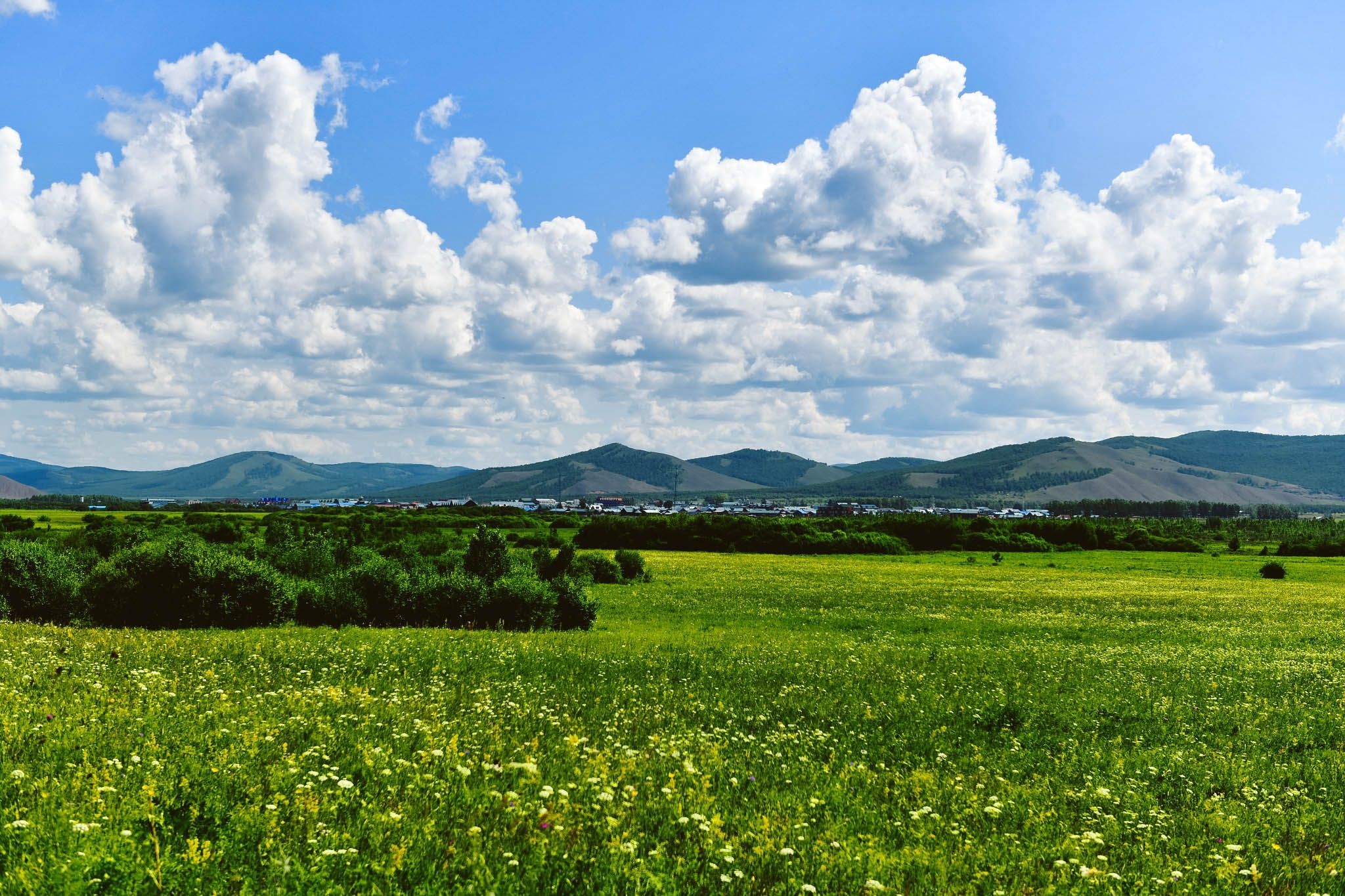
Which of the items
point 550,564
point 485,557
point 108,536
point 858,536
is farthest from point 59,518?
point 485,557

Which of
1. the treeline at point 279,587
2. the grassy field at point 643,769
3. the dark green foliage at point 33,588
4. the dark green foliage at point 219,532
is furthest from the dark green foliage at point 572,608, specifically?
the dark green foliage at point 219,532

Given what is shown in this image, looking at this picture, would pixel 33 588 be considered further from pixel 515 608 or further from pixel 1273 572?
pixel 1273 572

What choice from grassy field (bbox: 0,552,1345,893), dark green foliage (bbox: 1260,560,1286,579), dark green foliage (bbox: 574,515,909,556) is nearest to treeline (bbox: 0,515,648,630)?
grassy field (bbox: 0,552,1345,893)

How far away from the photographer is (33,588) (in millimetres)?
36469

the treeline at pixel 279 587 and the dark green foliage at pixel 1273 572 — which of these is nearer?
the treeline at pixel 279 587

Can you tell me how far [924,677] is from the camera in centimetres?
2236

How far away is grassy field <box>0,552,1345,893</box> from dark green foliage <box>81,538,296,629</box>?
684cm

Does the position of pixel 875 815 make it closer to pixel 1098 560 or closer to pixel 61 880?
pixel 61 880

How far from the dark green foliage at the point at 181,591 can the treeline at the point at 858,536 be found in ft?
349

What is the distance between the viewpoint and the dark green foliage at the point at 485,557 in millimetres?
42219

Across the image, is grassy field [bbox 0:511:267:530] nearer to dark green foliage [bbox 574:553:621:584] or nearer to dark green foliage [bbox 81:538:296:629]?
dark green foliage [bbox 574:553:621:584]

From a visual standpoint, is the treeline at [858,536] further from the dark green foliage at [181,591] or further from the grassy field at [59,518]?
the dark green foliage at [181,591]

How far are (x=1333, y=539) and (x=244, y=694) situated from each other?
17491 cm

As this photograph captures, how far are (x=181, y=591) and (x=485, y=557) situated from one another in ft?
45.5
